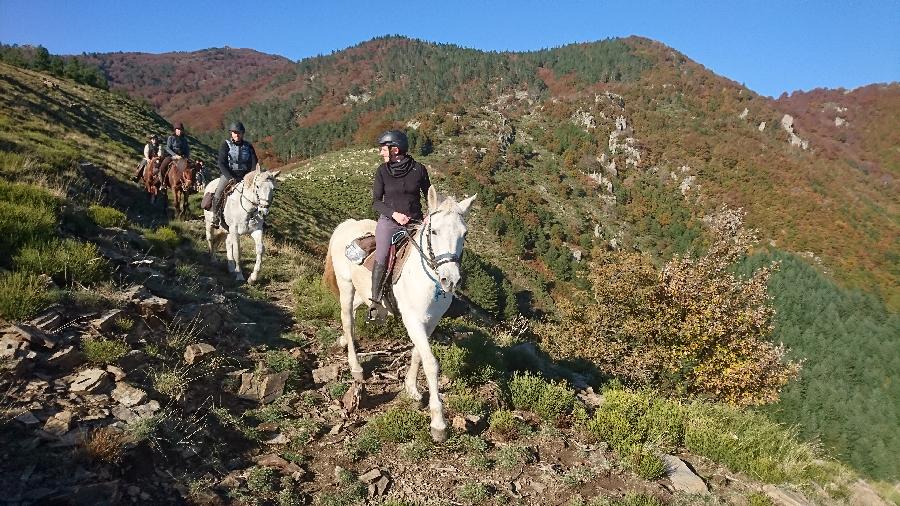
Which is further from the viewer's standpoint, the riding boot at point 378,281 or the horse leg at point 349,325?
the horse leg at point 349,325

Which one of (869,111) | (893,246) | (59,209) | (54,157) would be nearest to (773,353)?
(59,209)

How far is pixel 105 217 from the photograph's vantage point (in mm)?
9875

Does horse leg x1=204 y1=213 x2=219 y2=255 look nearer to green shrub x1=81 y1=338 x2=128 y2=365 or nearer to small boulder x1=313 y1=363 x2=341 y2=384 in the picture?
small boulder x1=313 y1=363 x2=341 y2=384

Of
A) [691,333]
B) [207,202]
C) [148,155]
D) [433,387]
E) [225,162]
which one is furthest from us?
[691,333]

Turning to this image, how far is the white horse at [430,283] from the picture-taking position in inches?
195


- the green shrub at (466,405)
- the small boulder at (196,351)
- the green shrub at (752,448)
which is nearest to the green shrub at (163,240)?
the small boulder at (196,351)

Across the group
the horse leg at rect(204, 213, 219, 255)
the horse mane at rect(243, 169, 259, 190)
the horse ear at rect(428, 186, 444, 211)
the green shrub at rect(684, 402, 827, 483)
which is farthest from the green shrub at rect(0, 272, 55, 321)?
the green shrub at rect(684, 402, 827, 483)

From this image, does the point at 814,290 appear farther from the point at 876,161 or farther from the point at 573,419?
the point at 876,161

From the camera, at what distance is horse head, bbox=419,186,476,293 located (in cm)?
484

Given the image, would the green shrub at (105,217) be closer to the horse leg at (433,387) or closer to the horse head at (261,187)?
the horse head at (261,187)

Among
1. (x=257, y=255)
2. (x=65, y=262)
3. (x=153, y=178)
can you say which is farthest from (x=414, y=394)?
(x=153, y=178)

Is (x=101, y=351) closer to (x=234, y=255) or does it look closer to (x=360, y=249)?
(x=360, y=249)

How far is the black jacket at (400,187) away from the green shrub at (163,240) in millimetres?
7337

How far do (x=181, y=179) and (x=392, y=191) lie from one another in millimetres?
13109
